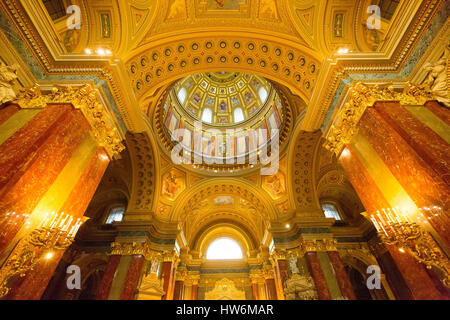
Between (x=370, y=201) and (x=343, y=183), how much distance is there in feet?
37.7

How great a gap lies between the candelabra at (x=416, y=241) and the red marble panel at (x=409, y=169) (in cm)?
28

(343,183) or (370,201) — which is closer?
(370,201)

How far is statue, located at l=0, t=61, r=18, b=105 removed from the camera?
5.16 metres

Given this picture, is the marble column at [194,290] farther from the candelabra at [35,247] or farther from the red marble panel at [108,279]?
the candelabra at [35,247]

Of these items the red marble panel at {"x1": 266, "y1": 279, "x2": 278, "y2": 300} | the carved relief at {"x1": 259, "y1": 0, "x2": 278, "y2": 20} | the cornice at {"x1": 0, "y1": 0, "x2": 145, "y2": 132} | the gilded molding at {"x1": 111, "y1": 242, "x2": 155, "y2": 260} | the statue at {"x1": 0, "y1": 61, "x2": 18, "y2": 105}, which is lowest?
the red marble panel at {"x1": 266, "y1": 279, "x2": 278, "y2": 300}

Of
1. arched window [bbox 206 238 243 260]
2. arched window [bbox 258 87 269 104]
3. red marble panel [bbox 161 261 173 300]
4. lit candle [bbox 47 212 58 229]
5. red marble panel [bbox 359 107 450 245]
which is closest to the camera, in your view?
red marble panel [bbox 359 107 450 245]

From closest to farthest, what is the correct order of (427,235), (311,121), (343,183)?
(427,235) → (311,121) → (343,183)

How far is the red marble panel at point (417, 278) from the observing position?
4.46 m

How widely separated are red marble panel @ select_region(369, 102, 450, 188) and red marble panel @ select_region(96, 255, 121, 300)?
12.6 m

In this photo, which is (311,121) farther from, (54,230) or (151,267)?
(151,267)

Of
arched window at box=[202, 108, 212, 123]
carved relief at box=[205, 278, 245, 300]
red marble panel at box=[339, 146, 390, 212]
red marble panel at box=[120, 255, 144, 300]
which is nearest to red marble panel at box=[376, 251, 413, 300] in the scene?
red marble panel at box=[339, 146, 390, 212]

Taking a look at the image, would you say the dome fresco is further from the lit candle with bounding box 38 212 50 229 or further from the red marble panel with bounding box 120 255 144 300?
the lit candle with bounding box 38 212 50 229

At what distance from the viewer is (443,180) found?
4.29m
